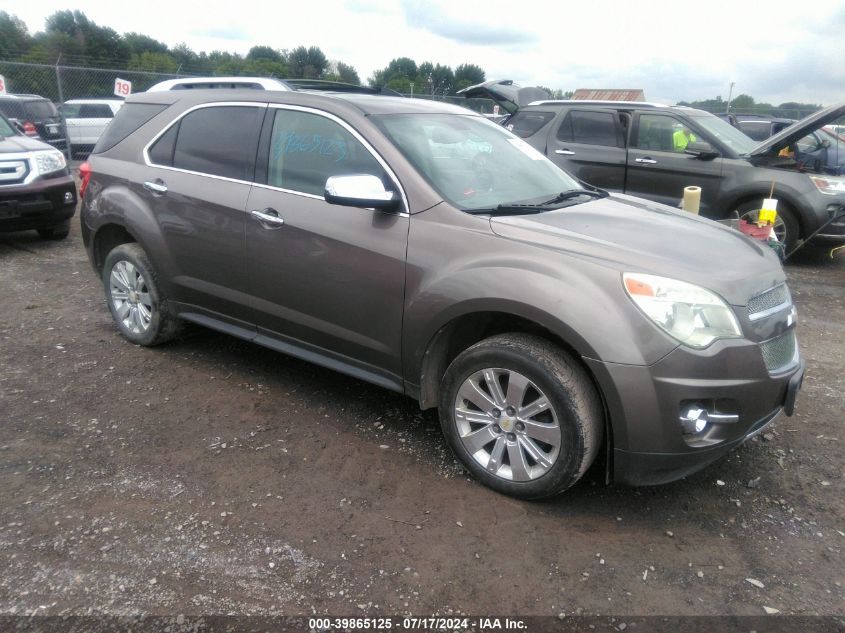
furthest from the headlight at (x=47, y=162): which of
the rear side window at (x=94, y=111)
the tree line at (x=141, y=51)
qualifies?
the tree line at (x=141, y=51)

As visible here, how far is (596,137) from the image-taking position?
8500 mm

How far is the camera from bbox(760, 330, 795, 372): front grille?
2.85 metres

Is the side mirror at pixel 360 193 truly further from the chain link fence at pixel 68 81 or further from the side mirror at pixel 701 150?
the chain link fence at pixel 68 81

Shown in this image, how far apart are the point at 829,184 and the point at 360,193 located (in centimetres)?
640

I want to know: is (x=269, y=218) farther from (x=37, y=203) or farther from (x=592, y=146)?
(x=592, y=146)

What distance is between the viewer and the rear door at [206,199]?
3941 mm

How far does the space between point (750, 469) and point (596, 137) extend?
5.94 metres

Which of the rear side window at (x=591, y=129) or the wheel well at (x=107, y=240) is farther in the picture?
the rear side window at (x=591, y=129)

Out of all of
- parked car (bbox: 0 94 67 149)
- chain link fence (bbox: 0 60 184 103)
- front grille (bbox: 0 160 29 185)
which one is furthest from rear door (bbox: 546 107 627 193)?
parked car (bbox: 0 94 67 149)

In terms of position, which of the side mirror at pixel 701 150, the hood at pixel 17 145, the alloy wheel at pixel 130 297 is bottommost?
the alloy wheel at pixel 130 297

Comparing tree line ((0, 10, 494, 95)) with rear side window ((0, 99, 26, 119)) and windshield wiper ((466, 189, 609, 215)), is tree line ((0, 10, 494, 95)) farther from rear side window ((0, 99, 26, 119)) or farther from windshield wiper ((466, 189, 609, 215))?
windshield wiper ((466, 189, 609, 215))

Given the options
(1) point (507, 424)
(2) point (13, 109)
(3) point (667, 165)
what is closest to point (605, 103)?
(3) point (667, 165)

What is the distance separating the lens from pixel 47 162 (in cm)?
775

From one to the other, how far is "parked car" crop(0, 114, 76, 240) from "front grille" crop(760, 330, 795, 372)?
24.6ft
